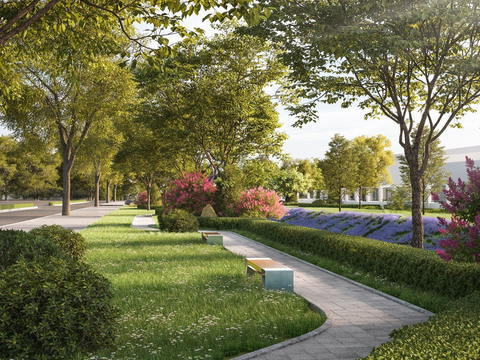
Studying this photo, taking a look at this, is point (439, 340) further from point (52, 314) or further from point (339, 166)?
point (339, 166)

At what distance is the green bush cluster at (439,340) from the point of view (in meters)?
3.32

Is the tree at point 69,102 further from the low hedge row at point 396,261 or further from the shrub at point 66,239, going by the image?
the shrub at point 66,239

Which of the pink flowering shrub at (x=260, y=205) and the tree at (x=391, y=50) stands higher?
the tree at (x=391, y=50)

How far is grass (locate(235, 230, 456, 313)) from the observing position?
6.84 metres

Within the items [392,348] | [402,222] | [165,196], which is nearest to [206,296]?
[392,348]

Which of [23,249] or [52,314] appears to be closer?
[52,314]

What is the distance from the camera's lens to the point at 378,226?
17094 millimetres

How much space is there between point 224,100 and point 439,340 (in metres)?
21.5

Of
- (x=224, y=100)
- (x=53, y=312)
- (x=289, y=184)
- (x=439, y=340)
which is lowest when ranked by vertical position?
(x=439, y=340)

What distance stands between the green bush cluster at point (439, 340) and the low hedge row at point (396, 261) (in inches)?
97.0

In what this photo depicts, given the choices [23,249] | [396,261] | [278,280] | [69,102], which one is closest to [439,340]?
[278,280]

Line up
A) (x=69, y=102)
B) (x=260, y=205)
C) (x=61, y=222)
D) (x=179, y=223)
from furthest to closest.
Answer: (x=69, y=102), (x=61, y=222), (x=260, y=205), (x=179, y=223)

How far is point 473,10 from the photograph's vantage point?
33.3 feet

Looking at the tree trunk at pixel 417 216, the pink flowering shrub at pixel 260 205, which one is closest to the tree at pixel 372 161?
the pink flowering shrub at pixel 260 205
